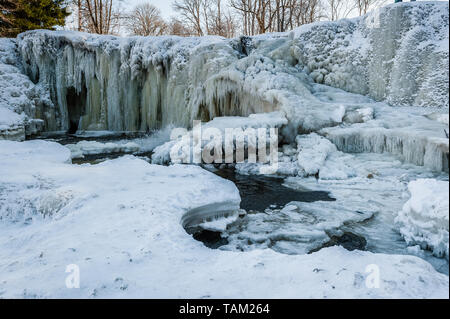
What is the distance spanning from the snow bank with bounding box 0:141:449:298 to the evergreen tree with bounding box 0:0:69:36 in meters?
16.9

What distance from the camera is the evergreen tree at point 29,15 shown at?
16734 mm

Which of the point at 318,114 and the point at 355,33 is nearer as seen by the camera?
the point at 318,114

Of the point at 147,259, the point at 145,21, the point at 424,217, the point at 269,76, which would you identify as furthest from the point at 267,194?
the point at 145,21

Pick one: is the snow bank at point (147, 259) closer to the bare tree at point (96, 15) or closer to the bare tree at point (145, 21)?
the bare tree at point (96, 15)

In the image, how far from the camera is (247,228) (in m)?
4.20

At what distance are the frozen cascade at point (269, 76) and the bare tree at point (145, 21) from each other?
17.7 metres

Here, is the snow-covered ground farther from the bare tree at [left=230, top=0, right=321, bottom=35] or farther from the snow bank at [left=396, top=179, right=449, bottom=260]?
the bare tree at [left=230, top=0, right=321, bottom=35]

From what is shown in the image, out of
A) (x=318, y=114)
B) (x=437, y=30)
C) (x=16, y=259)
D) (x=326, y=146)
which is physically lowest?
(x=16, y=259)

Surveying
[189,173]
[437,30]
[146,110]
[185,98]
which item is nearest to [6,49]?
[146,110]

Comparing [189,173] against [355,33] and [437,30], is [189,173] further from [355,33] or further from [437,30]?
[355,33]

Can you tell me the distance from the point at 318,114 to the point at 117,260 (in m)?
6.95

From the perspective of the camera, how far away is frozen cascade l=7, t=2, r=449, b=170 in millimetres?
7602

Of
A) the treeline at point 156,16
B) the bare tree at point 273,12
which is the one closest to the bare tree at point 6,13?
the treeline at point 156,16

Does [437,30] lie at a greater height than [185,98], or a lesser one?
greater
